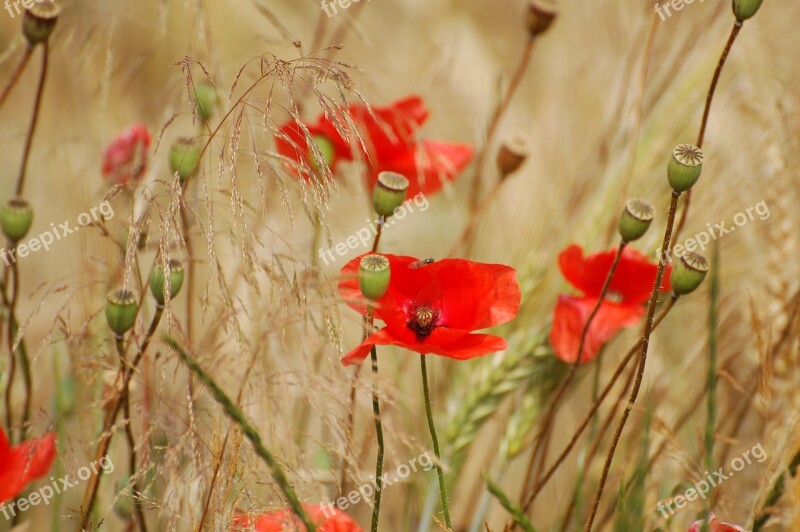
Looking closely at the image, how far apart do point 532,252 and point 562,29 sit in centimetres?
95

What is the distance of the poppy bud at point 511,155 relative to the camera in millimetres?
885

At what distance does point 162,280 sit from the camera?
0.55 metres

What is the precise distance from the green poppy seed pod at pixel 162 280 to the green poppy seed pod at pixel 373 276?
0.38 feet

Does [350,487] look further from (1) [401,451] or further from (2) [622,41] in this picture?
(2) [622,41]

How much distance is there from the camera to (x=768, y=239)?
0.98 metres

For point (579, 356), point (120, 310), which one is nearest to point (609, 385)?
point (579, 356)

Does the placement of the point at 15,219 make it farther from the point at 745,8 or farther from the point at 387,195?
the point at 745,8

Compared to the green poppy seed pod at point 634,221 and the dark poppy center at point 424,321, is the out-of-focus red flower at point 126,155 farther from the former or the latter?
the green poppy seed pod at point 634,221

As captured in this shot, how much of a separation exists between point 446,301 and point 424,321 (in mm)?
20

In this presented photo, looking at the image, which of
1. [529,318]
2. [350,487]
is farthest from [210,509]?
[529,318]

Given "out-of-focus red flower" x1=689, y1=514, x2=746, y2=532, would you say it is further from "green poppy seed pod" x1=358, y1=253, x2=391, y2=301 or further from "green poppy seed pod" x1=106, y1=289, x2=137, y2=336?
"green poppy seed pod" x1=106, y1=289, x2=137, y2=336

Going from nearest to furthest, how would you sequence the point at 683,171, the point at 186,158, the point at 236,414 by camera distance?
the point at 236,414 → the point at 683,171 → the point at 186,158

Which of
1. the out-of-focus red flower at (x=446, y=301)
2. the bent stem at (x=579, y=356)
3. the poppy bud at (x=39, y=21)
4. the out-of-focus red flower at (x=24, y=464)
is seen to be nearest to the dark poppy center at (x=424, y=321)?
the out-of-focus red flower at (x=446, y=301)

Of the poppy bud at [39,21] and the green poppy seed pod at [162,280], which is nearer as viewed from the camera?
the green poppy seed pod at [162,280]
